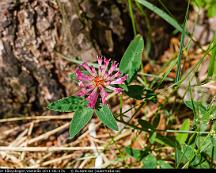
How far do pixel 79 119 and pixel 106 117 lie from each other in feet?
0.29

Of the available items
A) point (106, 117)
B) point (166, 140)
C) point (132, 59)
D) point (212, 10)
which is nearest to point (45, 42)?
point (132, 59)

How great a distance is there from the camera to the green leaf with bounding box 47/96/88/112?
1180 millimetres

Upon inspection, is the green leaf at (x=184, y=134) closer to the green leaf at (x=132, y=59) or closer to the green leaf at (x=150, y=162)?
the green leaf at (x=150, y=162)

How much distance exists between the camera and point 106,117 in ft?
3.77

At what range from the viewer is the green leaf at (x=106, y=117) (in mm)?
1133

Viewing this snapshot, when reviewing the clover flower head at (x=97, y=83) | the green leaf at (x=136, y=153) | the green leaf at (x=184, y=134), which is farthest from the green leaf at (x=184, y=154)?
the clover flower head at (x=97, y=83)

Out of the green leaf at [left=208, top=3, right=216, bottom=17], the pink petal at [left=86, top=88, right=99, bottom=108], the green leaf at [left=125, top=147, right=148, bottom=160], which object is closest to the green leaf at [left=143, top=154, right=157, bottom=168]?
the green leaf at [left=125, top=147, right=148, bottom=160]

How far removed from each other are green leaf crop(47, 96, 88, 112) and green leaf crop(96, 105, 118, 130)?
7 cm

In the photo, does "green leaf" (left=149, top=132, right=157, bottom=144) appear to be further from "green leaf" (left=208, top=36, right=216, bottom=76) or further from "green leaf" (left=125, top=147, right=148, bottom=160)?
"green leaf" (left=208, top=36, right=216, bottom=76)

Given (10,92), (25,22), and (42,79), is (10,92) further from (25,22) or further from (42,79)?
(25,22)

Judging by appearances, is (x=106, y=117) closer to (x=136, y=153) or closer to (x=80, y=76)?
(x=80, y=76)

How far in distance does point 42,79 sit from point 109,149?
1.39 ft

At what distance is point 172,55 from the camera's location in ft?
6.28

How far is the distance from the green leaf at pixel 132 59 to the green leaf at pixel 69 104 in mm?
185
